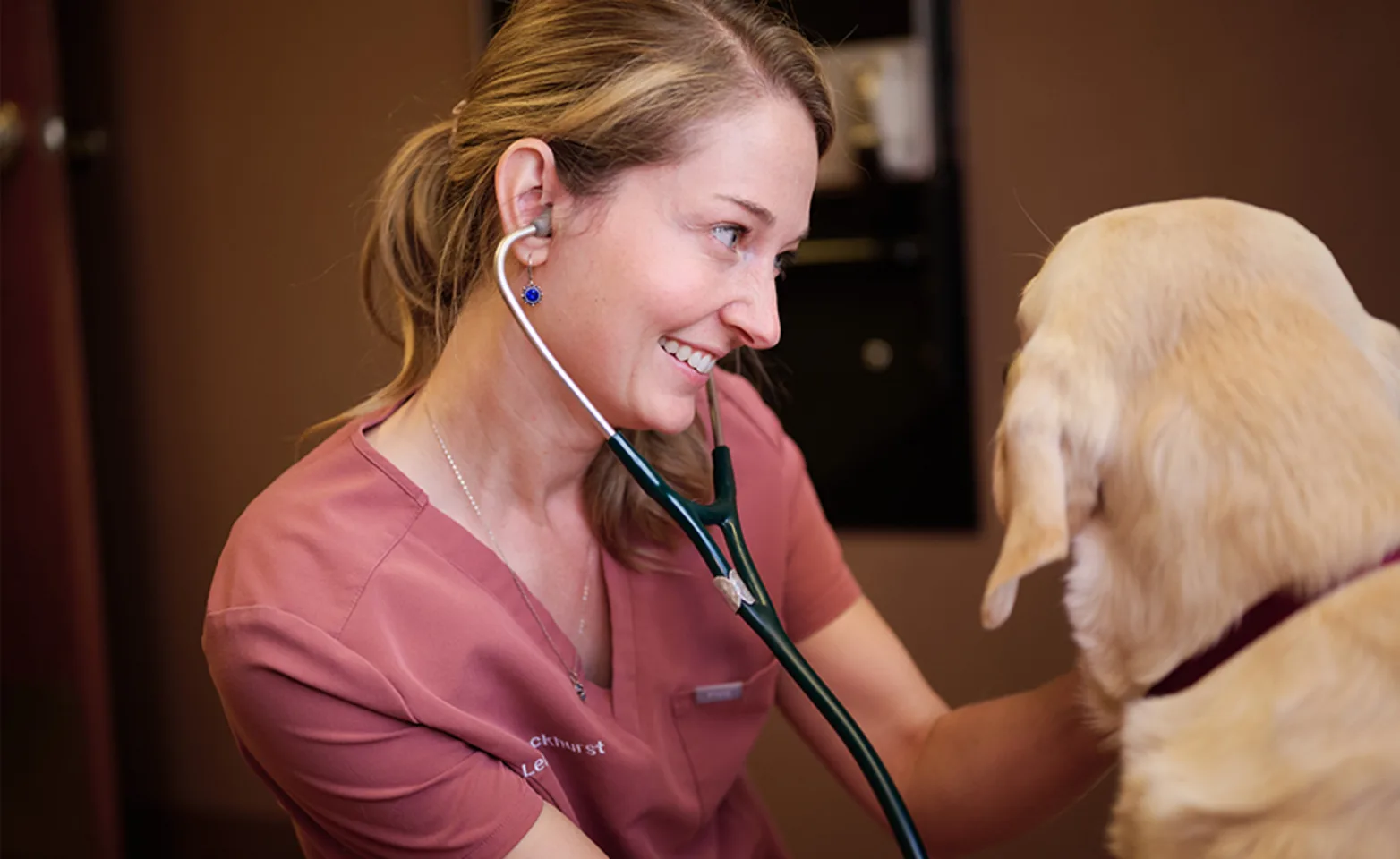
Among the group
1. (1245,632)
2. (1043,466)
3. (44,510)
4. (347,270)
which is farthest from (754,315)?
(44,510)

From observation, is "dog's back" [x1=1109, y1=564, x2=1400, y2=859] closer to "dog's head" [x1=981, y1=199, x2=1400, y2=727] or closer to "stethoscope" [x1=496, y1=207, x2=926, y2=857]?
"dog's head" [x1=981, y1=199, x2=1400, y2=727]

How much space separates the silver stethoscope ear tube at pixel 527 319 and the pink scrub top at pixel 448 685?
0.54ft

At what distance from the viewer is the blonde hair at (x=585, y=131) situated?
3.27ft

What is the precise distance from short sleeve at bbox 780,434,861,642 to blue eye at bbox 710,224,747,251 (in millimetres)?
321

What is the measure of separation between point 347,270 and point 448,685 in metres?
1.49

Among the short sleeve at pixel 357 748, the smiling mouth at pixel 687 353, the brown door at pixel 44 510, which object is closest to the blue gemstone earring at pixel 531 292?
the smiling mouth at pixel 687 353

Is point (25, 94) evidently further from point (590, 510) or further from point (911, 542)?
point (911, 542)

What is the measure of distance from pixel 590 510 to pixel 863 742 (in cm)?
A: 38

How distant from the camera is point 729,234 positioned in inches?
39.4

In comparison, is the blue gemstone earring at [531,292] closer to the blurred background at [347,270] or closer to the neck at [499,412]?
the neck at [499,412]

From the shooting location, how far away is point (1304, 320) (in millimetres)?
768

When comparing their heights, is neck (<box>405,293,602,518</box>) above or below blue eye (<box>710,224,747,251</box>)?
below

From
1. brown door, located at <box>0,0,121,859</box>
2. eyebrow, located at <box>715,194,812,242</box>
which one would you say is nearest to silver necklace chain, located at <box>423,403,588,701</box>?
eyebrow, located at <box>715,194,812,242</box>

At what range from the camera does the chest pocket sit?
1.13 m
